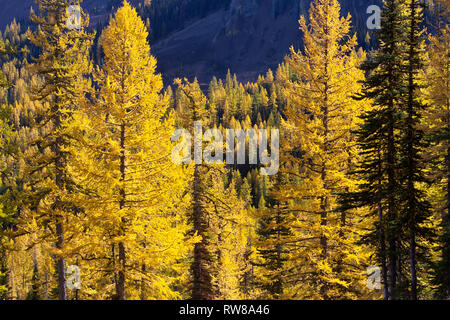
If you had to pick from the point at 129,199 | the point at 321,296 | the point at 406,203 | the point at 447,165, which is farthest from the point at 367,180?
the point at 129,199

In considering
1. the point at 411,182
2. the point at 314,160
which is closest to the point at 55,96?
the point at 314,160

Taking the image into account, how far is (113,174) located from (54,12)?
11.2 m

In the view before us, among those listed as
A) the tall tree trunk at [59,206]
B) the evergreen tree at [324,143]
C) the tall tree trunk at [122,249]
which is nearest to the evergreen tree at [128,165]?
the tall tree trunk at [122,249]

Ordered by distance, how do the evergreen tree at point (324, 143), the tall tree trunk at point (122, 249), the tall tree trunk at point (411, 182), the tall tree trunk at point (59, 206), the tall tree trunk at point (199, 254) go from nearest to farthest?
the tall tree trunk at point (411, 182), the tall tree trunk at point (122, 249), the evergreen tree at point (324, 143), the tall tree trunk at point (59, 206), the tall tree trunk at point (199, 254)

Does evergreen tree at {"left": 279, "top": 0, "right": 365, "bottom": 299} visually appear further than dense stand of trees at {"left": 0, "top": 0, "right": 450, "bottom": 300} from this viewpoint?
Yes

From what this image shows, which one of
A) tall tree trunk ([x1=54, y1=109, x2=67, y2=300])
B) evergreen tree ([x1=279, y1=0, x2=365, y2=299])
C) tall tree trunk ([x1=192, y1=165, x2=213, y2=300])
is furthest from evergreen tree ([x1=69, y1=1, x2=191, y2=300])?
tall tree trunk ([x1=192, y1=165, x2=213, y2=300])

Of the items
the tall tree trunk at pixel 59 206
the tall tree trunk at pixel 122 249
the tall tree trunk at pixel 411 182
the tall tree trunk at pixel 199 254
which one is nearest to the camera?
the tall tree trunk at pixel 411 182

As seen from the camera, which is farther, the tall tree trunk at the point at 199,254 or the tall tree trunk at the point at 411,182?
the tall tree trunk at the point at 199,254

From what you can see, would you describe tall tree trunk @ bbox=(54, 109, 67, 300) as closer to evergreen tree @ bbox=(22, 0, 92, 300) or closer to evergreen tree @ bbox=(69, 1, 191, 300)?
evergreen tree @ bbox=(22, 0, 92, 300)

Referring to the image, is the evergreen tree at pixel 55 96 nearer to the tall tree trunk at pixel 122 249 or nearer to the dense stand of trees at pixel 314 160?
the dense stand of trees at pixel 314 160

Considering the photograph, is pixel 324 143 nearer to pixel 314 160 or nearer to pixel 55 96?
pixel 314 160

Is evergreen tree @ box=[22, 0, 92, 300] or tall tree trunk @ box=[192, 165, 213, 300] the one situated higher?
evergreen tree @ box=[22, 0, 92, 300]

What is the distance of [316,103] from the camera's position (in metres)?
14.9
